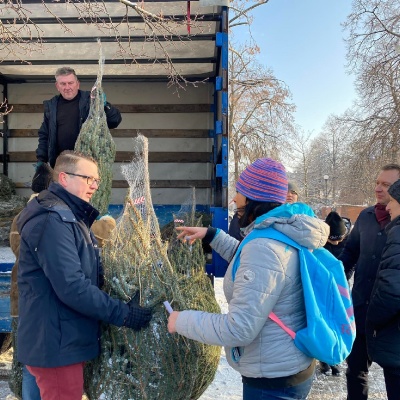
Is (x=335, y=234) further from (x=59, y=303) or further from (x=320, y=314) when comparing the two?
(x=59, y=303)

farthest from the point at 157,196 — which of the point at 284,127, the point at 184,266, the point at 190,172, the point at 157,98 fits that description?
the point at 284,127

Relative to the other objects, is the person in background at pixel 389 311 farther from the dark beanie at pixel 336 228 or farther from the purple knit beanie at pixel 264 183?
the dark beanie at pixel 336 228

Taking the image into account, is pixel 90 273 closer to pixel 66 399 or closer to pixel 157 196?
pixel 66 399

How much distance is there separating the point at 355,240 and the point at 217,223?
1.41 m

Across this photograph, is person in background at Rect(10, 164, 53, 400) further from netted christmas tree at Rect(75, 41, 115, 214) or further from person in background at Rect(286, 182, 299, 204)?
person in background at Rect(286, 182, 299, 204)

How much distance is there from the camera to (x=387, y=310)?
2377 millimetres

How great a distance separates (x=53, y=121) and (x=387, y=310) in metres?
3.48

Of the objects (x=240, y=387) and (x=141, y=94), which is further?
(x=141, y=94)

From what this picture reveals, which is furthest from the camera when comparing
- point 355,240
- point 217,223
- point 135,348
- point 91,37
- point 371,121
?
point 371,121

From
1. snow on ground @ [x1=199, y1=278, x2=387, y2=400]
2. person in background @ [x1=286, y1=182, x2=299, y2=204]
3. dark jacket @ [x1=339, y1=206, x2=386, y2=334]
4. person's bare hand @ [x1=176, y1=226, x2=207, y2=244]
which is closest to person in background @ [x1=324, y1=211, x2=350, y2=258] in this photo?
person in background @ [x1=286, y1=182, x2=299, y2=204]

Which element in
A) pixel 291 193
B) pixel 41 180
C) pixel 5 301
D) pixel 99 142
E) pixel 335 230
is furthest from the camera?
pixel 335 230

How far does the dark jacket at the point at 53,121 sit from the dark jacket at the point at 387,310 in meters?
2.86

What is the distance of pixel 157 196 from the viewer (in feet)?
19.4

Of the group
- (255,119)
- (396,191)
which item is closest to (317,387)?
(396,191)
